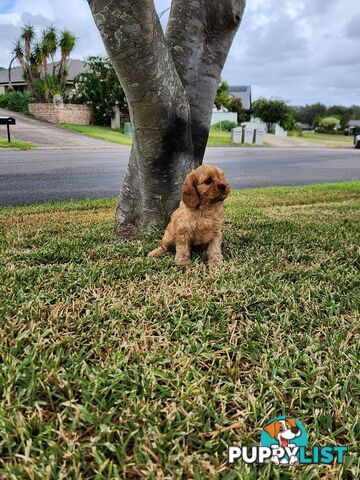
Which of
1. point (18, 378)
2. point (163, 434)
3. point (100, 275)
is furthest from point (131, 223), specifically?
point (163, 434)

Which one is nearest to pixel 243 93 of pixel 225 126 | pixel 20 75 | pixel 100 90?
pixel 225 126

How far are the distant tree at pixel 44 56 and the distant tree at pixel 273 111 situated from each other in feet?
88.3

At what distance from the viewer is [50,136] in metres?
24.2

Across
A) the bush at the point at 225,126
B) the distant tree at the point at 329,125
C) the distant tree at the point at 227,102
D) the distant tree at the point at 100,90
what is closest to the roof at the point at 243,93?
the distant tree at the point at 329,125

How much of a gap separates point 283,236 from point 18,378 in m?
3.26

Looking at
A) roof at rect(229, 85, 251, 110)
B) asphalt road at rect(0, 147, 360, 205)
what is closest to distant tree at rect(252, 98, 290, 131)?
roof at rect(229, 85, 251, 110)

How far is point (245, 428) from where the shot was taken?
1.62 metres

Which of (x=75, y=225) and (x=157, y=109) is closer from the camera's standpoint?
(x=157, y=109)

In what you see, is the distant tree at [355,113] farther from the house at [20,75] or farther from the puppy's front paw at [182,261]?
the puppy's front paw at [182,261]

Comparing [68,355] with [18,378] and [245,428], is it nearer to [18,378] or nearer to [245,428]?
[18,378]

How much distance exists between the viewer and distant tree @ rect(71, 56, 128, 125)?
31969 mm

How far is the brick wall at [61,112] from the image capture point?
31.7 meters

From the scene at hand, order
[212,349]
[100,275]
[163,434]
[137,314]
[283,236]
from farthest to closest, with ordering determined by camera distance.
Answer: [283,236], [100,275], [137,314], [212,349], [163,434]

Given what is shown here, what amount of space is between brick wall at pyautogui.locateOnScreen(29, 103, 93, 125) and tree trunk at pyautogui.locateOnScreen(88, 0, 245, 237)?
2960cm
